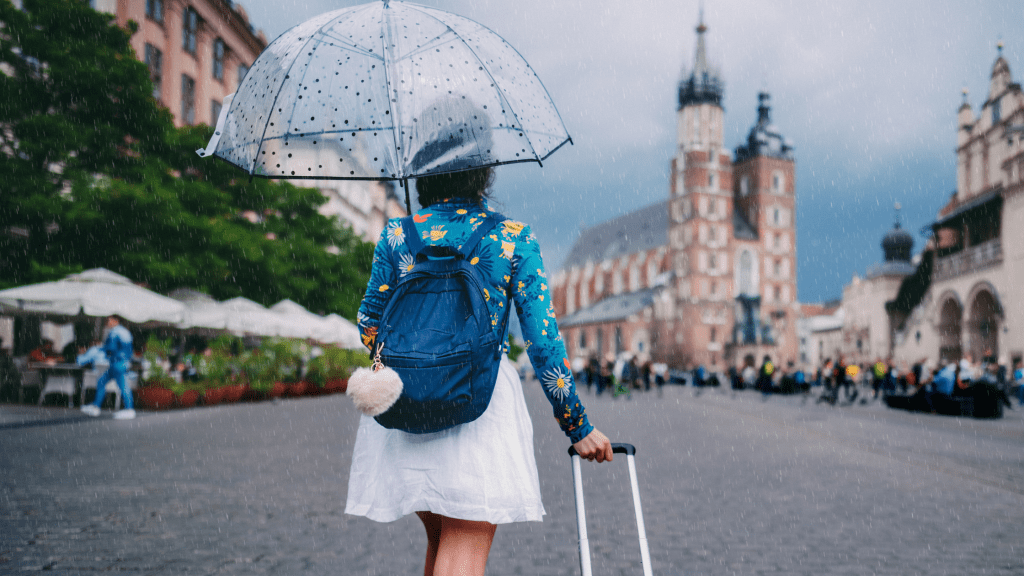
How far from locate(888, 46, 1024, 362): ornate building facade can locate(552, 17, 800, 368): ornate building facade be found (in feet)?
131

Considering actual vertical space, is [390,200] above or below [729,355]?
above

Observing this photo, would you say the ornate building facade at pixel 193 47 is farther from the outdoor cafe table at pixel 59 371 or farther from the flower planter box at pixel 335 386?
the outdoor cafe table at pixel 59 371

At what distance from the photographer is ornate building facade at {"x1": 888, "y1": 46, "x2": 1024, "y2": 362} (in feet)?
108

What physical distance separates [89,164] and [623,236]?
9471 cm

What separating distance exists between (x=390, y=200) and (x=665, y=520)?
7012 cm

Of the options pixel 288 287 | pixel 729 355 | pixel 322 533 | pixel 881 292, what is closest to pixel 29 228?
pixel 288 287

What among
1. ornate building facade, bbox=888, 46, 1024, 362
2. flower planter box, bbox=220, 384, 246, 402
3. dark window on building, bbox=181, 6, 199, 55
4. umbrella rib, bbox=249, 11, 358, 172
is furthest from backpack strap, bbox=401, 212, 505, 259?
dark window on building, bbox=181, 6, 199, 55

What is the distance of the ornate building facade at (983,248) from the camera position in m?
33.1

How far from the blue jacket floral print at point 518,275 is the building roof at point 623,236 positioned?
9768 cm

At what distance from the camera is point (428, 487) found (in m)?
2.21

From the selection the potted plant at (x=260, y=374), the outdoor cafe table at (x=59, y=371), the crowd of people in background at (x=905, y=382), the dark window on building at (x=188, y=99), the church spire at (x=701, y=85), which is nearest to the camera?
the outdoor cafe table at (x=59, y=371)

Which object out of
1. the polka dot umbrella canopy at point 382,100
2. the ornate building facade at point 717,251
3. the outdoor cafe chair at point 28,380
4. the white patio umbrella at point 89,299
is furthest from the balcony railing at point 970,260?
the ornate building facade at point 717,251

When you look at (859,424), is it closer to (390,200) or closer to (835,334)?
(390,200)

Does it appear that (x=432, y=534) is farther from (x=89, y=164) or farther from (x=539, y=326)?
(x=89, y=164)
